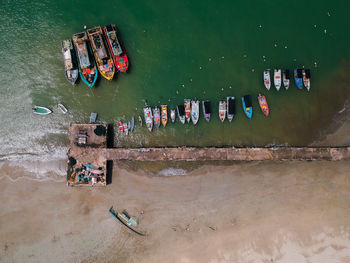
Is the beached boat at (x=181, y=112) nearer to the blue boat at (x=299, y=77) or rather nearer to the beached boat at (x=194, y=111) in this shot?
the beached boat at (x=194, y=111)

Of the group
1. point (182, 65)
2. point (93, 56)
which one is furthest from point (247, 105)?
point (93, 56)

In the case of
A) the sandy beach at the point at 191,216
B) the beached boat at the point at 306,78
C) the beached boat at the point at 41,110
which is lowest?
the sandy beach at the point at 191,216

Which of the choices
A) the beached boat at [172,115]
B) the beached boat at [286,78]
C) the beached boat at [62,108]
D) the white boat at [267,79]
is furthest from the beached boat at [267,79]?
the beached boat at [62,108]

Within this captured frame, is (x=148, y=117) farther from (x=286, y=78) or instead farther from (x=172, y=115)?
(x=286, y=78)

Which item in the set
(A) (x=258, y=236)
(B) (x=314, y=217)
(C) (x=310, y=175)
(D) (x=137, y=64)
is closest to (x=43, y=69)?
(D) (x=137, y=64)

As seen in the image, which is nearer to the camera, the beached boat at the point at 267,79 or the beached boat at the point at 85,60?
the beached boat at the point at 85,60

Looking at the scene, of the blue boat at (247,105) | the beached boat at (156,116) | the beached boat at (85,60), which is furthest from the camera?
the beached boat at (156,116)

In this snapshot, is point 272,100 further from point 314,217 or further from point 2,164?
point 2,164
